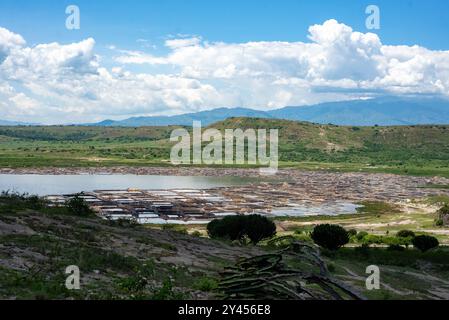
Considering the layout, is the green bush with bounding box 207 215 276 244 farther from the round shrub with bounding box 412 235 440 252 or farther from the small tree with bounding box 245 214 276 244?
the round shrub with bounding box 412 235 440 252

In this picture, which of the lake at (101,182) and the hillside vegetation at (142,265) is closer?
the hillside vegetation at (142,265)

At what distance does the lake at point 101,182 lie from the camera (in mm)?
→ 100188

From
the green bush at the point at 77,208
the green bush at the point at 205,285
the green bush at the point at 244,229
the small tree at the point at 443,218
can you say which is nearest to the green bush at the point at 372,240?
the green bush at the point at 244,229

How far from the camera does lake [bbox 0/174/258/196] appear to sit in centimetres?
10019

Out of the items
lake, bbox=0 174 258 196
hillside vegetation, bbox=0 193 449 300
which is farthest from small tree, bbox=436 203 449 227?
lake, bbox=0 174 258 196

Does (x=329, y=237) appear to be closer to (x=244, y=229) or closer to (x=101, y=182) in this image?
(x=244, y=229)

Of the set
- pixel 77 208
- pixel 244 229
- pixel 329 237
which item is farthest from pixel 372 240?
pixel 77 208

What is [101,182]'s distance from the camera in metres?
119

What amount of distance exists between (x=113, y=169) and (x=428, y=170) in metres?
103

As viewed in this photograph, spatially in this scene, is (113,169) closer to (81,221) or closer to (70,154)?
(70,154)

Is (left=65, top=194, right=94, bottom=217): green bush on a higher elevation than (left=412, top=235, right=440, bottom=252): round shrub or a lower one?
higher

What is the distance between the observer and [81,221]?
80.0ft

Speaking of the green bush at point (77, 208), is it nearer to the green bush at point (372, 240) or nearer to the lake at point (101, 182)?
the green bush at point (372, 240)

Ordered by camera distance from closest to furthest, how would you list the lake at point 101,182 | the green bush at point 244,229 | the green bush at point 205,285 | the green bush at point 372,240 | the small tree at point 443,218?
the green bush at point 205,285 → the green bush at point 244,229 → the green bush at point 372,240 → the small tree at point 443,218 → the lake at point 101,182
